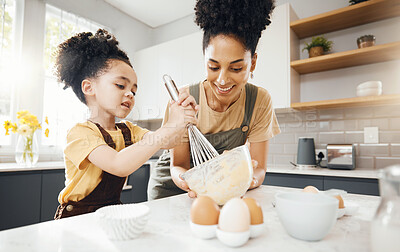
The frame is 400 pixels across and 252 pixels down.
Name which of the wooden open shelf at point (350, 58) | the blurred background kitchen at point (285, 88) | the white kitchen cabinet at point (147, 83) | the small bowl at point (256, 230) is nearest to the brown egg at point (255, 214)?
the small bowl at point (256, 230)

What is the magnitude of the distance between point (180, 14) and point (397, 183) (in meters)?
3.71

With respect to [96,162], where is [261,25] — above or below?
above

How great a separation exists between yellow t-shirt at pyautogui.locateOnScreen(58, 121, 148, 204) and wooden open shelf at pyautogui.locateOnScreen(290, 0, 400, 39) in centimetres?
211

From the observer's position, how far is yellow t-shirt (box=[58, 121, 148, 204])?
2.86ft

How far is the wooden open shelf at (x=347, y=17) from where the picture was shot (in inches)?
81.5

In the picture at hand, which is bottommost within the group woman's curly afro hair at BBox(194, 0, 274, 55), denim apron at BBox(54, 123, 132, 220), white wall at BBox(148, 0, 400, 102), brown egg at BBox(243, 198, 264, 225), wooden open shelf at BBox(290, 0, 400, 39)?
denim apron at BBox(54, 123, 132, 220)

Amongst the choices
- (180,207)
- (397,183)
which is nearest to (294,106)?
(180,207)

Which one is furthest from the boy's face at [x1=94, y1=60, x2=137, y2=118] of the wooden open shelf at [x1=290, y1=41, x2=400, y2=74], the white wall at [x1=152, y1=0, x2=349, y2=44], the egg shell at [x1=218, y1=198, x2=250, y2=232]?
the white wall at [x1=152, y1=0, x2=349, y2=44]

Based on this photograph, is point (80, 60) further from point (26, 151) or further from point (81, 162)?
point (26, 151)

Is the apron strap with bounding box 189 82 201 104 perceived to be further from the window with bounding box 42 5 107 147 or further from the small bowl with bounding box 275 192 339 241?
the window with bounding box 42 5 107 147

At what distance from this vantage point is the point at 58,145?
2.77 m

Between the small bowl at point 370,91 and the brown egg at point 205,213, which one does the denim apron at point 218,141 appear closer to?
the brown egg at point 205,213

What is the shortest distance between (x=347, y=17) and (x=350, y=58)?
372 millimetres

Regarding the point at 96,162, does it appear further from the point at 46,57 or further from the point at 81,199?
the point at 46,57
